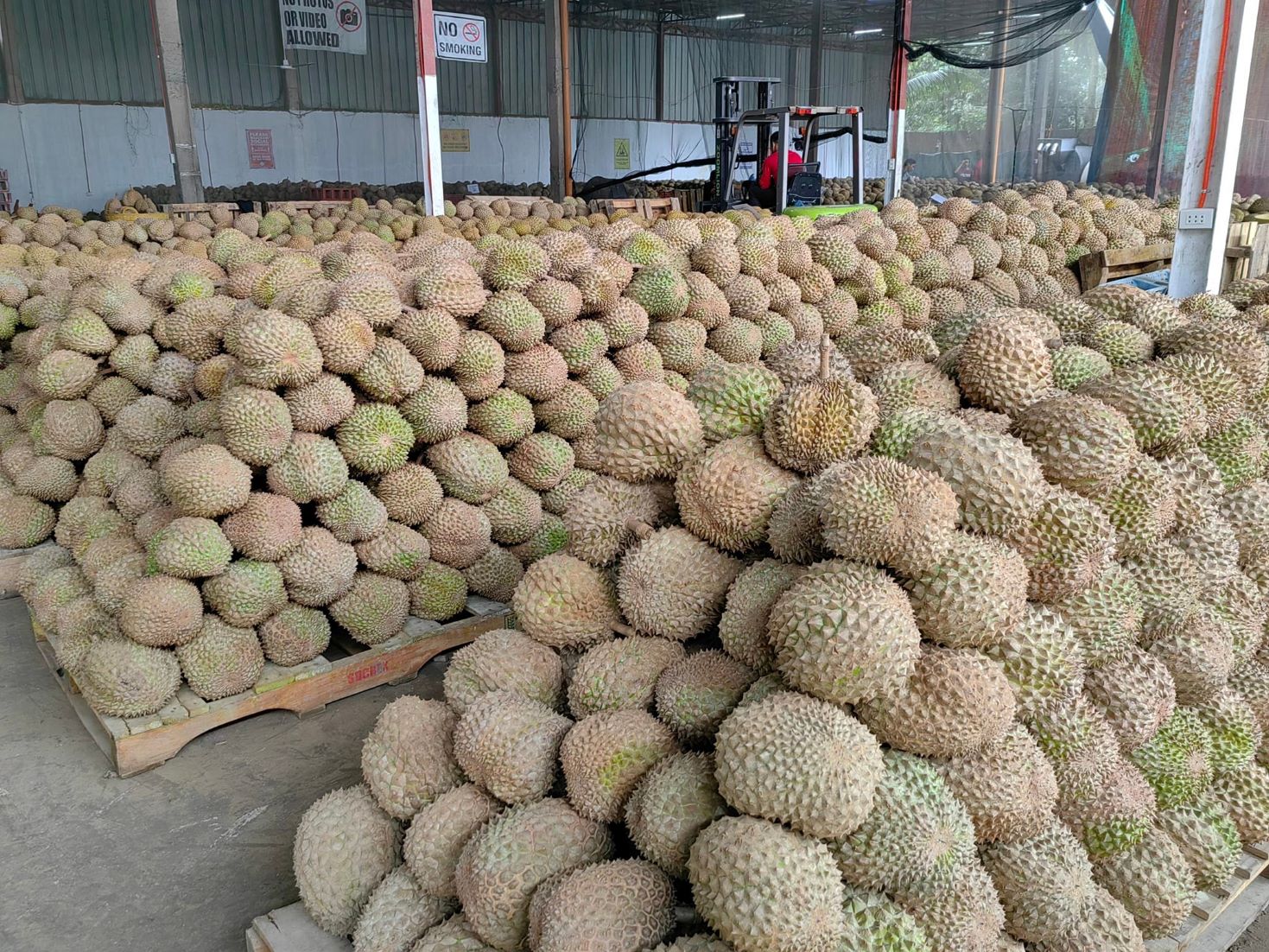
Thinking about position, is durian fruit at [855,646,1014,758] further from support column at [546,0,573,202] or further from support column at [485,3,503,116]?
support column at [485,3,503,116]

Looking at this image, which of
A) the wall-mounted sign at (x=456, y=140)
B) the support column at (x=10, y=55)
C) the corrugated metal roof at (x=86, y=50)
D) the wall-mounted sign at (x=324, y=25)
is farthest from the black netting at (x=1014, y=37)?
the support column at (x=10, y=55)

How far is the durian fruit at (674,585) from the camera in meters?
1.91

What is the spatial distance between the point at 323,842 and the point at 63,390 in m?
3.16

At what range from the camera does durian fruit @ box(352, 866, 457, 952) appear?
5.82 ft

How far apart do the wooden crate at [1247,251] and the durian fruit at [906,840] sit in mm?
4953

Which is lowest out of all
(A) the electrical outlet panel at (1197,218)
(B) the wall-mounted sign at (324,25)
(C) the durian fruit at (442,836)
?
(C) the durian fruit at (442,836)

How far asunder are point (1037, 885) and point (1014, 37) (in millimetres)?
14685

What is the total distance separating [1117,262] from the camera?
21.4 ft

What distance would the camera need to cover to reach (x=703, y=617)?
193 centimetres

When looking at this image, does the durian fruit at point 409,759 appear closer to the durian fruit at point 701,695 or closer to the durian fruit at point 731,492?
the durian fruit at point 701,695

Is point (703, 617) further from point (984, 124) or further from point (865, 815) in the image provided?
point (984, 124)

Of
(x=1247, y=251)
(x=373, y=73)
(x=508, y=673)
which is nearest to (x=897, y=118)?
→ (x=1247, y=251)

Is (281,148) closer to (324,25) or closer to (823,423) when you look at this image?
(324,25)

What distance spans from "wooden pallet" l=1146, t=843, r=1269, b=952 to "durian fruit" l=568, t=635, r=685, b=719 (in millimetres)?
1291
